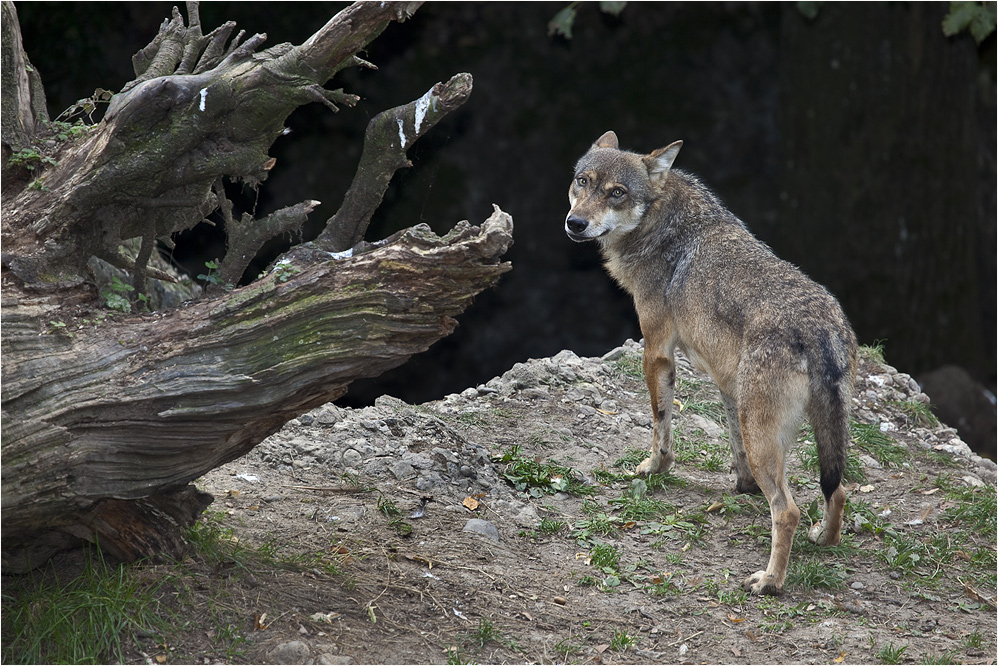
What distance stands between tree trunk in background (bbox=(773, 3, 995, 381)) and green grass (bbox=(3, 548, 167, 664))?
8.19 meters

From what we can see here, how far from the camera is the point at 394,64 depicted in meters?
11.8

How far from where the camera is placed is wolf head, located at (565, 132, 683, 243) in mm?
5621

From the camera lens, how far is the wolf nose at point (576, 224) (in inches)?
215

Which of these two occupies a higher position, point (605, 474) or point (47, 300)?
point (47, 300)

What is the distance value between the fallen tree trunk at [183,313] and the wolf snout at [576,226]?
5.80ft

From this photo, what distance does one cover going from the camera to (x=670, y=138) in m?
12.5

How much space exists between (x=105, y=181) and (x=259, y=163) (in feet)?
2.01

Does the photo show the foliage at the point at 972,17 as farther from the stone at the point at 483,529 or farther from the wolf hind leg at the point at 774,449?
the stone at the point at 483,529

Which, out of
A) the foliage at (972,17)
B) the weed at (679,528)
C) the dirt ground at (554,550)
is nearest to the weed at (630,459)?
the dirt ground at (554,550)

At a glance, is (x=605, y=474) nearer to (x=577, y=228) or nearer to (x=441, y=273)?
(x=577, y=228)

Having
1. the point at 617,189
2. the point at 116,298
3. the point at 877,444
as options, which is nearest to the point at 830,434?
the point at 617,189

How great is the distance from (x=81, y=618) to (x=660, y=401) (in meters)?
3.43

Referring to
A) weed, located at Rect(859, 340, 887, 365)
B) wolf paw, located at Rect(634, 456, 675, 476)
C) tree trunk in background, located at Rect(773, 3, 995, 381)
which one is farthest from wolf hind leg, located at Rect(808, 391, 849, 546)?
tree trunk in background, located at Rect(773, 3, 995, 381)

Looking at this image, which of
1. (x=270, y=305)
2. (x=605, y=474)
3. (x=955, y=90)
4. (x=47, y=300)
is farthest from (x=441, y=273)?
(x=955, y=90)
